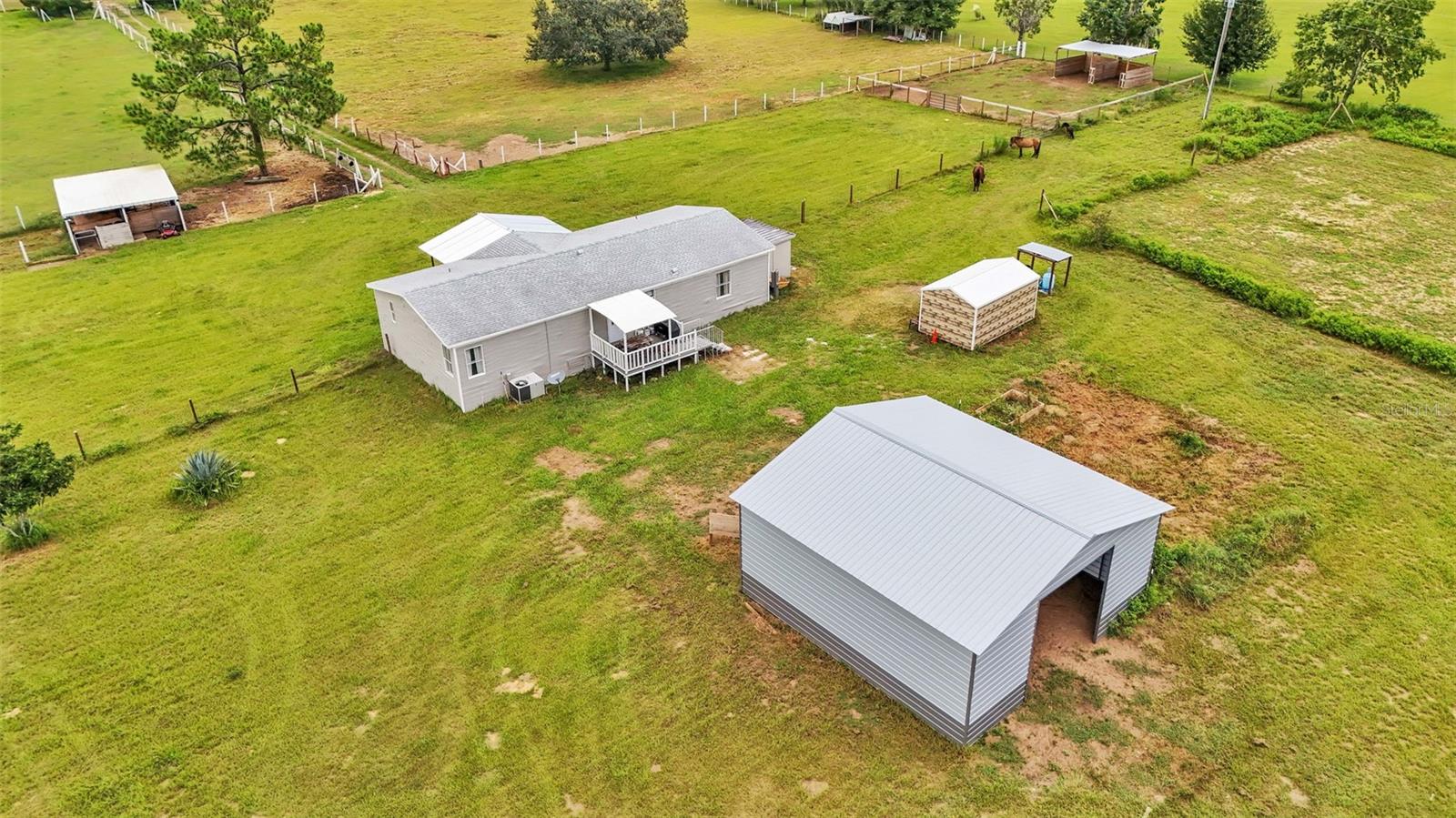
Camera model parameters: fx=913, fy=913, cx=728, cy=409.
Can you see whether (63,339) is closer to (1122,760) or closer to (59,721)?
(59,721)

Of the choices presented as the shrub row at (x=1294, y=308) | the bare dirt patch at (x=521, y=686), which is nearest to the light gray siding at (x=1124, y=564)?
the bare dirt patch at (x=521, y=686)

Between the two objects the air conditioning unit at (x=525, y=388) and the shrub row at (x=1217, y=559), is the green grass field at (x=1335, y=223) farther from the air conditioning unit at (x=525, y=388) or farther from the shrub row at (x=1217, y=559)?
the air conditioning unit at (x=525, y=388)

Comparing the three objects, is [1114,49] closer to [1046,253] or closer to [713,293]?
[1046,253]

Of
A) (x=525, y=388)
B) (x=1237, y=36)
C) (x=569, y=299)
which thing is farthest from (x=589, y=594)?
(x=1237, y=36)

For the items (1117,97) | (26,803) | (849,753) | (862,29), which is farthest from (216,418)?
(862,29)

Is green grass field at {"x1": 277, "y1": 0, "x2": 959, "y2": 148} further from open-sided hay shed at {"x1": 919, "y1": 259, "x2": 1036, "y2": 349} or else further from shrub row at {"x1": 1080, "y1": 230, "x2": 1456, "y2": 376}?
open-sided hay shed at {"x1": 919, "y1": 259, "x2": 1036, "y2": 349}

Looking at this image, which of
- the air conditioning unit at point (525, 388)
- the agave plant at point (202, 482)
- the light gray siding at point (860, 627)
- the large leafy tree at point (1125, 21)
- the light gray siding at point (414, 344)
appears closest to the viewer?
the light gray siding at point (860, 627)

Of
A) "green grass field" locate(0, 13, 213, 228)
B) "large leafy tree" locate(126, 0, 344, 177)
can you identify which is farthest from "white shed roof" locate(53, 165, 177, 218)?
"green grass field" locate(0, 13, 213, 228)
